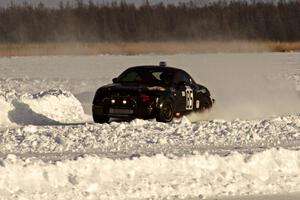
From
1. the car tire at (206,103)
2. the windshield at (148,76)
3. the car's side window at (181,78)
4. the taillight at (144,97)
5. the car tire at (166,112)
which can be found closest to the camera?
the taillight at (144,97)

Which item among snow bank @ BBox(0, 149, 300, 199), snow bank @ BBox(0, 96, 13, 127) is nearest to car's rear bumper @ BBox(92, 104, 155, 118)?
snow bank @ BBox(0, 96, 13, 127)

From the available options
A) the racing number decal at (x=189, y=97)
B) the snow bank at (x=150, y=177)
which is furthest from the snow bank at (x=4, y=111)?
the snow bank at (x=150, y=177)

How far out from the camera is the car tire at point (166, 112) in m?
16.3

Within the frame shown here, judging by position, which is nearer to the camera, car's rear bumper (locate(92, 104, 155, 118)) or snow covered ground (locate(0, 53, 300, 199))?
snow covered ground (locate(0, 53, 300, 199))

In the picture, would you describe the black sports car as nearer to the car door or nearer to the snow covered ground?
the car door

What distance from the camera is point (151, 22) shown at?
241 ft

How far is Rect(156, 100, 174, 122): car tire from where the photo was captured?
53.6 feet

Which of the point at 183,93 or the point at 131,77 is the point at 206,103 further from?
the point at 131,77

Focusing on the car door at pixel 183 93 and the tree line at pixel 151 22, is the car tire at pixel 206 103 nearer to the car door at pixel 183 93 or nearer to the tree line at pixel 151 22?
the car door at pixel 183 93

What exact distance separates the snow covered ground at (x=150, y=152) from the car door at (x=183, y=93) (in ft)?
1.42

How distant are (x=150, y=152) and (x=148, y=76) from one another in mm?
5743

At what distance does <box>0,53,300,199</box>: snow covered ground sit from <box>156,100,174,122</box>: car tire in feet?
Result: 1.04

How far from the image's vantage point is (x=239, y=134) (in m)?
14.3

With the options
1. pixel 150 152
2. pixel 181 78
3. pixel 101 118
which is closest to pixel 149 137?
pixel 150 152
